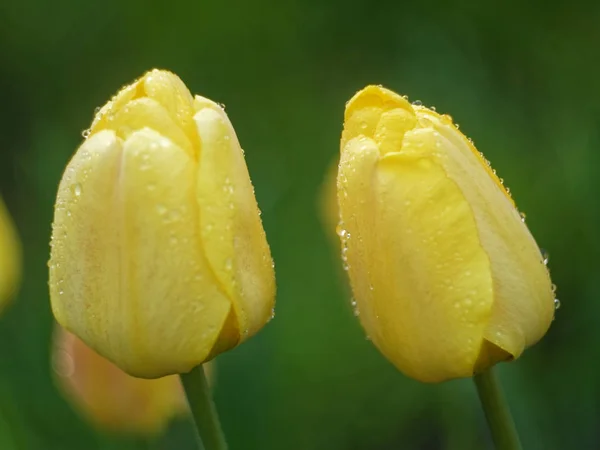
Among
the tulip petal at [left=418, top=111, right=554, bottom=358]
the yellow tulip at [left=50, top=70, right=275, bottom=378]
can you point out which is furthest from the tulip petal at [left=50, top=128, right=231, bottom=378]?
the tulip petal at [left=418, top=111, right=554, bottom=358]

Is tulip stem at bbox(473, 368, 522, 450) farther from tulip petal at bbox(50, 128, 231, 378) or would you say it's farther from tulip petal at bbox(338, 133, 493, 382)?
tulip petal at bbox(50, 128, 231, 378)

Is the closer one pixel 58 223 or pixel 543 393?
pixel 58 223

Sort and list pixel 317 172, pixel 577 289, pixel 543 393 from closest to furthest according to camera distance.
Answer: pixel 543 393 → pixel 577 289 → pixel 317 172

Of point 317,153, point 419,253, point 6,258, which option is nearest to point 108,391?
point 6,258

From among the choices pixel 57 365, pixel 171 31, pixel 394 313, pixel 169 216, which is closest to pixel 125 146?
pixel 169 216

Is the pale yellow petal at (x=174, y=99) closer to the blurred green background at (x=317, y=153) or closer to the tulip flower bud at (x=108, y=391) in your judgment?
the tulip flower bud at (x=108, y=391)

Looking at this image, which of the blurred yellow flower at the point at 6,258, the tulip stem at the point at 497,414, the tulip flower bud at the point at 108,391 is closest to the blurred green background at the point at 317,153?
the tulip flower bud at the point at 108,391

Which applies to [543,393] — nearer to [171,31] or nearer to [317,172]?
[317,172]
